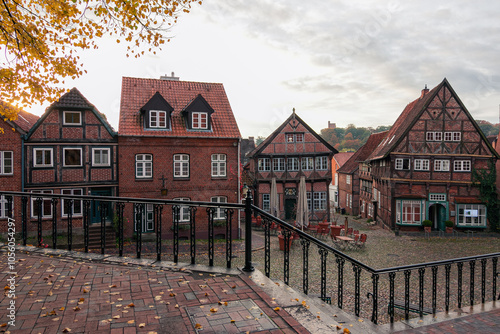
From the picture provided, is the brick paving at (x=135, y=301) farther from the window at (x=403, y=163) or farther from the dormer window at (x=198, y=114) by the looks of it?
the window at (x=403, y=163)

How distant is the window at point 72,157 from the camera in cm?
1869

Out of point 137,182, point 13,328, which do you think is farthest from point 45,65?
point 137,182

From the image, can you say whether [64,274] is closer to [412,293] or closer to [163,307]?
[163,307]

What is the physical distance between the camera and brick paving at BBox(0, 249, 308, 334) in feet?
11.7

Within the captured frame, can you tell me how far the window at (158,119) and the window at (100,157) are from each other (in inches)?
121

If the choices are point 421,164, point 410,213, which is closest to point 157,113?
point 421,164

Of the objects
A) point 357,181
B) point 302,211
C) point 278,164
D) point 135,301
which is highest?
point 278,164

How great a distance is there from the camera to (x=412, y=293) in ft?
39.2

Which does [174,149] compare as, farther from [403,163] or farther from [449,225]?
[449,225]

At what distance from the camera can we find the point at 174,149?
20250 millimetres

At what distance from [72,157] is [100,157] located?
1.48 metres

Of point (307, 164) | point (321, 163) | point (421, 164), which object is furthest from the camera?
point (321, 163)

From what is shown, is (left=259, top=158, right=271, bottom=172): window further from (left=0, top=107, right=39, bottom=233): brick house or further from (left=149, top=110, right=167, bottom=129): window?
(left=0, top=107, right=39, bottom=233): brick house

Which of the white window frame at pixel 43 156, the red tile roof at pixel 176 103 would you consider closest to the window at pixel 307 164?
the red tile roof at pixel 176 103
